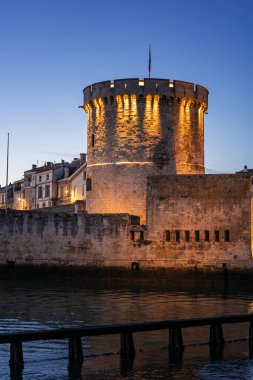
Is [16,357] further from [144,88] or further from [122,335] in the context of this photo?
[144,88]

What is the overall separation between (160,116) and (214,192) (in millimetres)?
5542

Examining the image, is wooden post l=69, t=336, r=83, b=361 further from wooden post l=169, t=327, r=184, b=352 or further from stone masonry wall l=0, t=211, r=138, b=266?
stone masonry wall l=0, t=211, r=138, b=266

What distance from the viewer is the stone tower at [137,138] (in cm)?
3184

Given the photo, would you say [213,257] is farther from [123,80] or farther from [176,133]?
[123,80]

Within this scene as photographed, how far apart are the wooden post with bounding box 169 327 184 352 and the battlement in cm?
2182

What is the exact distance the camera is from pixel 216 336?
11883 millimetres

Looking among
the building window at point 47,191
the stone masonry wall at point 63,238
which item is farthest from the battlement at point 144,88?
the building window at point 47,191

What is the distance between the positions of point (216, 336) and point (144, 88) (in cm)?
2157

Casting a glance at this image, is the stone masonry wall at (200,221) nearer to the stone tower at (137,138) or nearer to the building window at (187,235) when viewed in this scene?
the building window at (187,235)

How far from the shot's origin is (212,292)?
25.1 m

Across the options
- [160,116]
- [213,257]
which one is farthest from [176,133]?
[213,257]

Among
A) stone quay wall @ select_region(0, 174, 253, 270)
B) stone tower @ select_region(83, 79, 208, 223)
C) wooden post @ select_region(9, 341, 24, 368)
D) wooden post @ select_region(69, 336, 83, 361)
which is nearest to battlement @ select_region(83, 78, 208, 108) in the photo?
stone tower @ select_region(83, 79, 208, 223)

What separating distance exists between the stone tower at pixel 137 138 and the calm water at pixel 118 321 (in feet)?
24.0

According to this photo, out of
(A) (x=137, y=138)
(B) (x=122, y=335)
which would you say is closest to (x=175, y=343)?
(B) (x=122, y=335)
